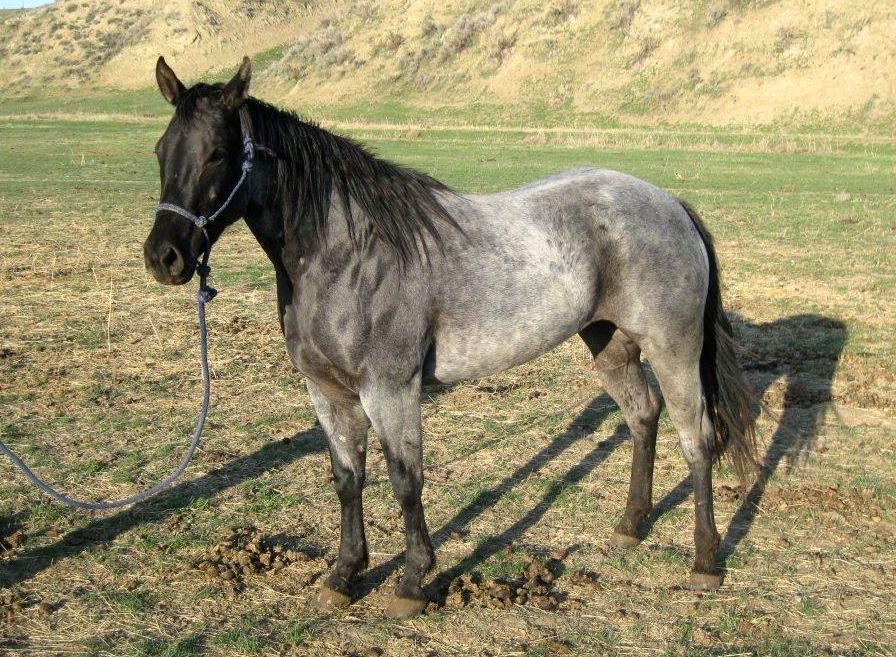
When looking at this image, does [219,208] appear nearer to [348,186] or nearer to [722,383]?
[348,186]

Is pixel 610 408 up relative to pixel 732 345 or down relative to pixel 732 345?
down

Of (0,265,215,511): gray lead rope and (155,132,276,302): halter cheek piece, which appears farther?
(0,265,215,511): gray lead rope

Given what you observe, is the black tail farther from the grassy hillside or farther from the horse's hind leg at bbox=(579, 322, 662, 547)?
the grassy hillside

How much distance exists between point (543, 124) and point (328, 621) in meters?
46.0

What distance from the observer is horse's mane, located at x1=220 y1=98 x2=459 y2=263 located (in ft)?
13.9

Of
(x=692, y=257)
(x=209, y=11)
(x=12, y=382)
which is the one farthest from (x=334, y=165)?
(x=209, y=11)

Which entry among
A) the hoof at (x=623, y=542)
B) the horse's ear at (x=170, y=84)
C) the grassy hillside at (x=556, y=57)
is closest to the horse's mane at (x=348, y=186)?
the horse's ear at (x=170, y=84)

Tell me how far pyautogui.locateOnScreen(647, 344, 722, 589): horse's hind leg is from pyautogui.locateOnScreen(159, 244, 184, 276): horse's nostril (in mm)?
2719

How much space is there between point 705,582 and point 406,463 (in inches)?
72.3

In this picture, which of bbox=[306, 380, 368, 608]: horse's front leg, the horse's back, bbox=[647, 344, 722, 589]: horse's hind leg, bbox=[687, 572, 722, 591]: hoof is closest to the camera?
the horse's back

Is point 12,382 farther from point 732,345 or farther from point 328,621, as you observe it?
point 732,345

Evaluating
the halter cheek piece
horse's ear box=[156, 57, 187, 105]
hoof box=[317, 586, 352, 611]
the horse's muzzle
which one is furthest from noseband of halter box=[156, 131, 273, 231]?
hoof box=[317, 586, 352, 611]

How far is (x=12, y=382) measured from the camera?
26.2 ft

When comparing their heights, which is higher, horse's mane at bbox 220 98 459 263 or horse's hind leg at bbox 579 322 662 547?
horse's mane at bbox 220 98 459 263
